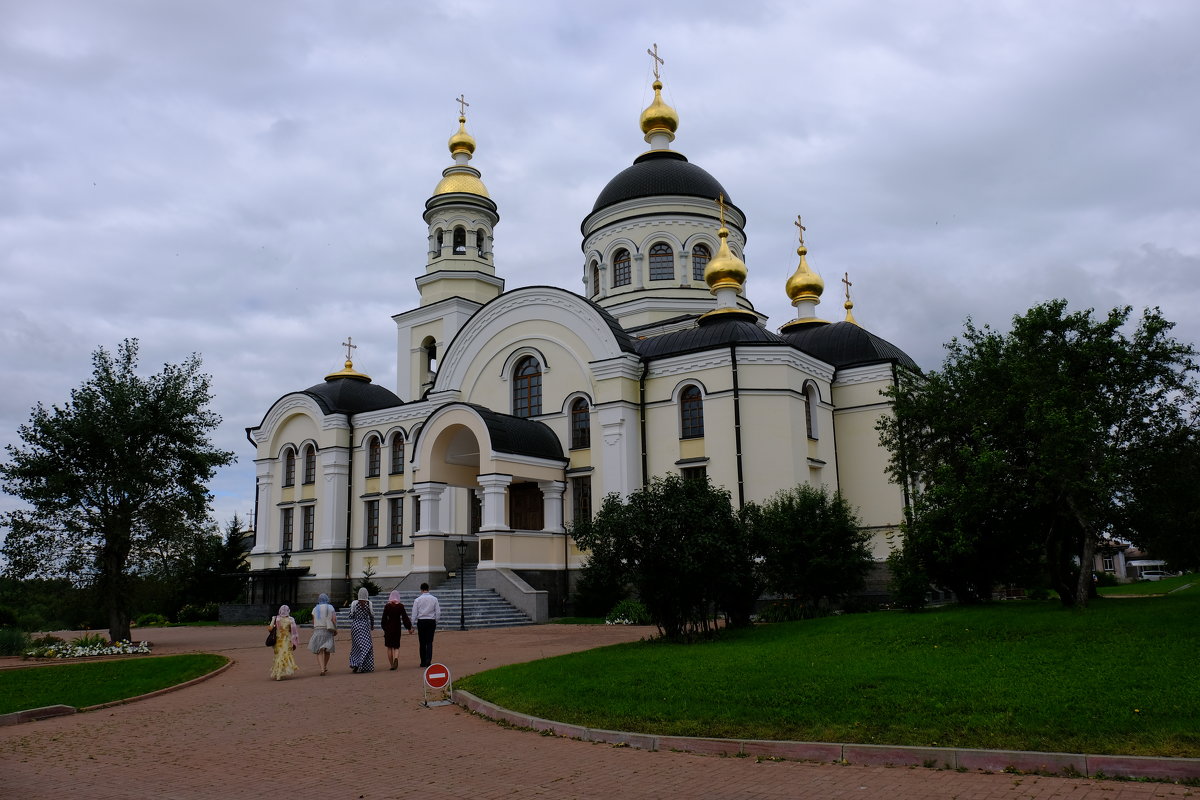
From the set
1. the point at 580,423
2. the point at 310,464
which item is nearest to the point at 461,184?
the point at 310,464

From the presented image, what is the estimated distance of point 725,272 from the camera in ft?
99.6

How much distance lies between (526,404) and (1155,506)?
1917 cm

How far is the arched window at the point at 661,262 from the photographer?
1345 inches

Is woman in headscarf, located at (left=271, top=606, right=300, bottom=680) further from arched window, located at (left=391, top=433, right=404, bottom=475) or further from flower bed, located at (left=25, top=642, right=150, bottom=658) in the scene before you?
arched window, located at (left=391, top=433, right=404, bottom=475)

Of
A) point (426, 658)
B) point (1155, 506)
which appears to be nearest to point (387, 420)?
point (426, 658)

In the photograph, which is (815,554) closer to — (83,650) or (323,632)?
(323,632)

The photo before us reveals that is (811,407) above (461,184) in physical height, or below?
below

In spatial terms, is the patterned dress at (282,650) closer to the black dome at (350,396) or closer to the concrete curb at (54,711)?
the concrete curb at (54,711)

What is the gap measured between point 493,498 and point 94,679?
12.3m

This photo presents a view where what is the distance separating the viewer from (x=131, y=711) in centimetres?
1262

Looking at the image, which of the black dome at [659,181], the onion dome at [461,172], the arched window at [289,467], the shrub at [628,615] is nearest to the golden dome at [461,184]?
the onion dome at [461,172]

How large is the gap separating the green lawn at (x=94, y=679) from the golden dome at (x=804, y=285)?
2271 centimetres

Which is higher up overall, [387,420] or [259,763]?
[387,420]

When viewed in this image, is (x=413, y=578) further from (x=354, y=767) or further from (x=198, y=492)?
(x=354, y=767)
